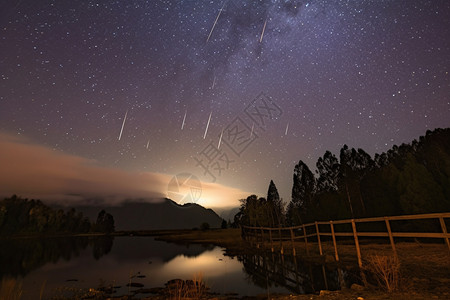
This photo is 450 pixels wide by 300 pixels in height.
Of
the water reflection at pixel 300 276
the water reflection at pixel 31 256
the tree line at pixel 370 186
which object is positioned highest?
the tree line at pixel 370 186

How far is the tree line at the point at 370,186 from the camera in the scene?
20.7 meters

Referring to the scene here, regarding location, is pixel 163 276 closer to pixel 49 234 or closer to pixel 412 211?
pixel 412 211

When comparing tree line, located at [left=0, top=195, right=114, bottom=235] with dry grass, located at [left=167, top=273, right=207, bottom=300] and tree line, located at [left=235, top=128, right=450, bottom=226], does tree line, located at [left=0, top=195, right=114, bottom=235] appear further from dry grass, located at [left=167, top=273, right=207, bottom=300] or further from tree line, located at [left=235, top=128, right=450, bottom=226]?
dry grass, located at [left=167, top=273, right=207, bottom=300]

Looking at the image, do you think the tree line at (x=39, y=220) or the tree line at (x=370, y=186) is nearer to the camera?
the tree line at (x=370, y=186)

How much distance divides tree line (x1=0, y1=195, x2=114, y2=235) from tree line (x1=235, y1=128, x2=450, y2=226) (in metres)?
84.3

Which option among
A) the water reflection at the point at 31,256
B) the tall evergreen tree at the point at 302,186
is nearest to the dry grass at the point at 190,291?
the water reflection at the point at 31,256

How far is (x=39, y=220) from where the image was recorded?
100 m

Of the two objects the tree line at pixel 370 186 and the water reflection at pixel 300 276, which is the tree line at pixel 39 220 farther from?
the water reflection at pixel 300 276

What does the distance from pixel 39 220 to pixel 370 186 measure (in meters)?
120

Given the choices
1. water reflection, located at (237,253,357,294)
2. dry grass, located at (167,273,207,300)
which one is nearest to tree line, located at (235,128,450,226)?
water reflection, located at (237,253,357,294)

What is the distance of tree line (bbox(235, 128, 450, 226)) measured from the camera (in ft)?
67.9

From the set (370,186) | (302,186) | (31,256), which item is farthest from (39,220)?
(370,186)

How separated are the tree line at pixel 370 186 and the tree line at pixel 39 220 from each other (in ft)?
276

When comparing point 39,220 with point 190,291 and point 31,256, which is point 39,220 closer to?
point 31,256
